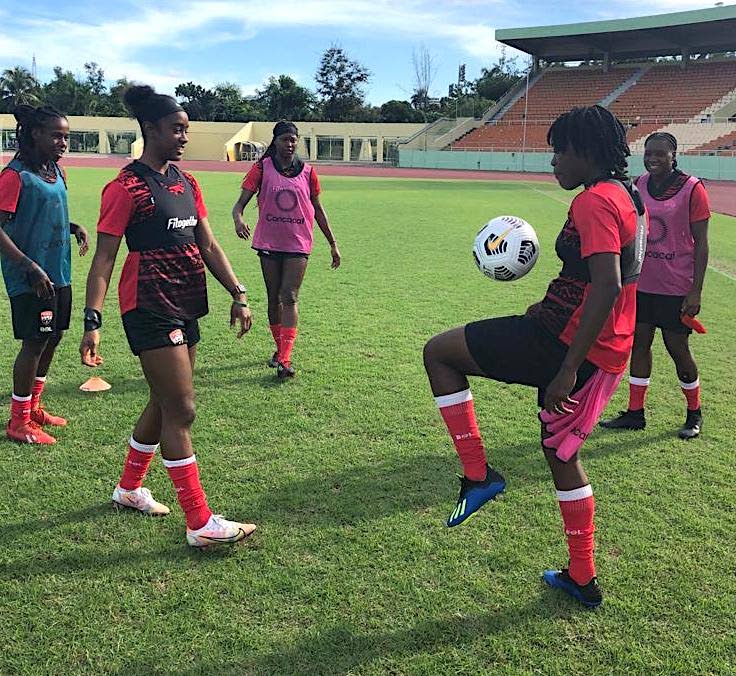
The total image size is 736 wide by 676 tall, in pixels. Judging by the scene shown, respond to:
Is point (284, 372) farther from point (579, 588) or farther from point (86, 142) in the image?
point (86, 142)

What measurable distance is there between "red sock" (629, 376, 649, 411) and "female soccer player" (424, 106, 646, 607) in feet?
7.52

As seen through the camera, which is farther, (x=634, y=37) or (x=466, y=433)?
(x=634, y=37)

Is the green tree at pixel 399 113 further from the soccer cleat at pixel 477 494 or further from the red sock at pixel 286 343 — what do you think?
the soccer cleat at pixel 477 494

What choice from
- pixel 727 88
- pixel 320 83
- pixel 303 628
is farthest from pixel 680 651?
pixel 320 83

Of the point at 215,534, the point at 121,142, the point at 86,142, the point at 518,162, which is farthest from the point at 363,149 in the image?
the point at 215,534

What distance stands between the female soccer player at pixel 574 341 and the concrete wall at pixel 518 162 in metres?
38.8

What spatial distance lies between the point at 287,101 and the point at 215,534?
77.5m

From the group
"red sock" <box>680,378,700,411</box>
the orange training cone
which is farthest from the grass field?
"red sock" <box>680,378,700,411</box>

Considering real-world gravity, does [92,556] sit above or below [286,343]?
below

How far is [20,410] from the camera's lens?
4.46 m

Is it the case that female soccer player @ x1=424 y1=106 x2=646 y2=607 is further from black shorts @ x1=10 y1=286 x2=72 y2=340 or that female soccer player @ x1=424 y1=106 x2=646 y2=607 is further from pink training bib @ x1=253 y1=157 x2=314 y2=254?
pink training bib @ x1=253 y1=157 x2=314 y2=254

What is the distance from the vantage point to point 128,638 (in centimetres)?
266

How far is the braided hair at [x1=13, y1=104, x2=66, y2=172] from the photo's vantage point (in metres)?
4.21

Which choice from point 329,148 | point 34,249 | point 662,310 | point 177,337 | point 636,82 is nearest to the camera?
point 177,337
